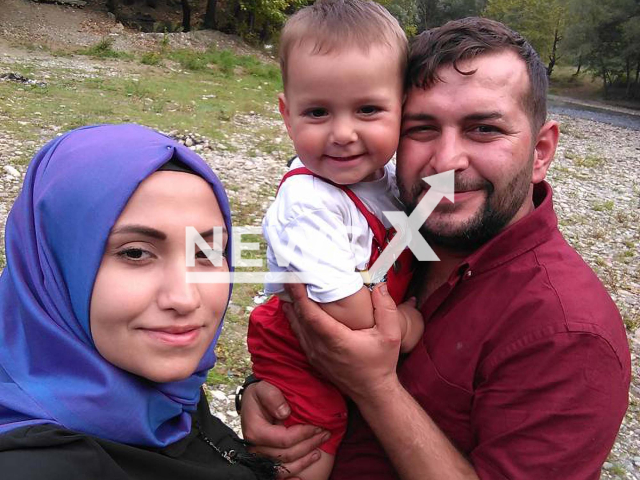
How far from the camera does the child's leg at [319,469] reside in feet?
7.13

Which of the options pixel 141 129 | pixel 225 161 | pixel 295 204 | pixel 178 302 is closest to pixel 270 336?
pixel 295 204

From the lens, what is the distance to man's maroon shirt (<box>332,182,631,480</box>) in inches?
64.1

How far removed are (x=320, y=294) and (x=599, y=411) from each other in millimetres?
951

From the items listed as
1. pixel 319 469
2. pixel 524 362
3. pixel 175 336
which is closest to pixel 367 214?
pixel 524 362

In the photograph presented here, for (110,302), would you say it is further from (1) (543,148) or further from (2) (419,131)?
(1) (543,148)

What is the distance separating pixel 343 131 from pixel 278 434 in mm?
1206

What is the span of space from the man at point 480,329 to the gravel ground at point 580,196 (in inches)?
98.6

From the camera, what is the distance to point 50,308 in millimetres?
1694

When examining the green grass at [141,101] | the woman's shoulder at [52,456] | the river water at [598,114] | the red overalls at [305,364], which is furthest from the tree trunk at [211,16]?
the woman's shoulder at [52,456]

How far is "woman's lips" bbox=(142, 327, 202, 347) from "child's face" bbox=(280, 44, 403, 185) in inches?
33.0

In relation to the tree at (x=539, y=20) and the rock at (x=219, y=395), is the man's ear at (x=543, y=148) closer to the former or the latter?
the rock at (x=219, y=395)

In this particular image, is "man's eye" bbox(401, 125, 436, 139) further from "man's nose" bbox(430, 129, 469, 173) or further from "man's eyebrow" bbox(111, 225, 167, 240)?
"man's eyebrow" bbox(111, 225, 167, 240)

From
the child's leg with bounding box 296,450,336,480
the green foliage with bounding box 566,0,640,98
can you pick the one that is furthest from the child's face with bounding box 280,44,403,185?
the green foliage with bounding box 566,0,640,98

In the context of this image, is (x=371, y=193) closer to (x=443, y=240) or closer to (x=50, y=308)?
(x=443, y=240)
